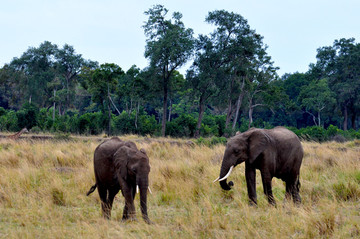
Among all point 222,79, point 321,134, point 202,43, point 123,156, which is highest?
point 202,43

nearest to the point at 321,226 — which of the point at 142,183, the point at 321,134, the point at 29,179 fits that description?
the point at 142,183

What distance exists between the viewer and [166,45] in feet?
100

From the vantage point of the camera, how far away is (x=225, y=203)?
23.7 feet

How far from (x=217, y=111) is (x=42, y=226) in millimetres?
62032

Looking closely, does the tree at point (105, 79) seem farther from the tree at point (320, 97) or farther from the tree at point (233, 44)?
the tree at point (320, 97)

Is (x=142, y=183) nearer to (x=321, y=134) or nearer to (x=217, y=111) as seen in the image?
(x=321, y=134)

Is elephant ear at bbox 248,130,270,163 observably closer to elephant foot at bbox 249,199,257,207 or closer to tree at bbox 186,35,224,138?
elephant foot at bbox 249,199,257,207

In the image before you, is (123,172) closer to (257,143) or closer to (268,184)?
(257,143)

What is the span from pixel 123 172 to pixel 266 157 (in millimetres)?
2618

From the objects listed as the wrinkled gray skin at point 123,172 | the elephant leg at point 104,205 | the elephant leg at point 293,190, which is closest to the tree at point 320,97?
the elephant leg at point 293,190

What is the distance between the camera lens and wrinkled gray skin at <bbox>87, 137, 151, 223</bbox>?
16.8 feet

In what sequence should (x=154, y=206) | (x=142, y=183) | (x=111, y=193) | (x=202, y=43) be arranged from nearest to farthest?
(x=142, y=183), (x=111, y=193), (x=154, y=206), (x=202, y=43)

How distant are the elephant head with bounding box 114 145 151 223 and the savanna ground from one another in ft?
1.31

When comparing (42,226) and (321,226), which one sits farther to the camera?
(42,226)
